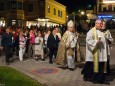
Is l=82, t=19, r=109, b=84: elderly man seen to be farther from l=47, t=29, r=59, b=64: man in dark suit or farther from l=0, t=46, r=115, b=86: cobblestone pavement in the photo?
l=47, t=29, r=59, b=64: man in dark suit

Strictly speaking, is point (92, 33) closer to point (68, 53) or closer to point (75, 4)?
point (68, 53)

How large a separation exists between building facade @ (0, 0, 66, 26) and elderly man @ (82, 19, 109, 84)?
50226mm

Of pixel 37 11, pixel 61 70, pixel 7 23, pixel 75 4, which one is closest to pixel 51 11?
pixel 37 11

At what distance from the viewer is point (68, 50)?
15492mm

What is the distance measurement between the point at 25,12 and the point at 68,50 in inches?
2067

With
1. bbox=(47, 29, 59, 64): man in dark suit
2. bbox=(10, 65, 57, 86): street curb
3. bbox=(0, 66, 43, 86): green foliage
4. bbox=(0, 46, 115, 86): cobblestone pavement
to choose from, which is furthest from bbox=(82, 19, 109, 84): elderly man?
bbox=(47, 29, 59, 64): man in dark suit

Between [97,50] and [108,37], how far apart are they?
1.19m

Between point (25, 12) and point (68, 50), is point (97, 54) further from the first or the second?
point (25, 12)

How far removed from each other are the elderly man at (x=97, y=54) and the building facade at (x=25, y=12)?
165ft

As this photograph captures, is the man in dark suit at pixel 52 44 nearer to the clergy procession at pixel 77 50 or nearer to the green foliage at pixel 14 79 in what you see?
the clergy procession at pixel 77 50

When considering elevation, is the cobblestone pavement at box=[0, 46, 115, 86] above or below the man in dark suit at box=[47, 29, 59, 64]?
below

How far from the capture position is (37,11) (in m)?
65.8

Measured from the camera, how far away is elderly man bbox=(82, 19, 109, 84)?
40.7 ft

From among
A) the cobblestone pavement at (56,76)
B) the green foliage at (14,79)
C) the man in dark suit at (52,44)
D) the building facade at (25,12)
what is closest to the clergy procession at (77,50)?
the man in dark suit at (52,44)
